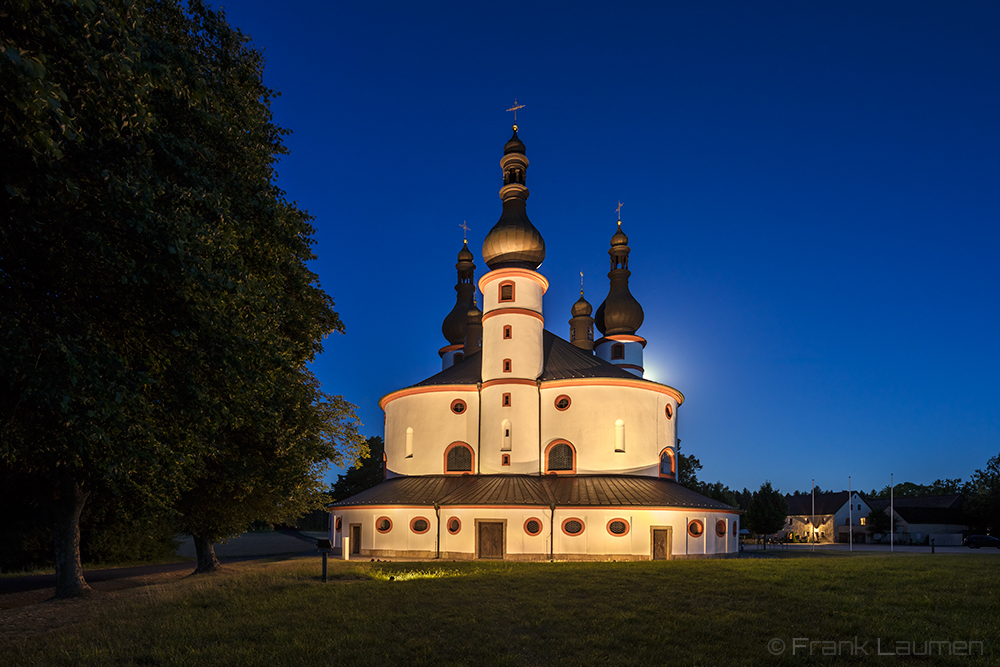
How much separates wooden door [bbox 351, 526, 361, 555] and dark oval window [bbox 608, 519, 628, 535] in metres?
13.1

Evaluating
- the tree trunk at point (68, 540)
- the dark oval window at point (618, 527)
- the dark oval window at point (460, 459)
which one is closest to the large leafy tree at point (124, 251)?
the tree trunk at point (68, 540)

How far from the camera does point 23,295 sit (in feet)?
29.0

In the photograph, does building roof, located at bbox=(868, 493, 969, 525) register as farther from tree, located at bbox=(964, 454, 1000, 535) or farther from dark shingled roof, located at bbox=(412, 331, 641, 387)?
dark shingled roof, located at bbox=(412, 331, 641, 387)

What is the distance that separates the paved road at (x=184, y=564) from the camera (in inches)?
800

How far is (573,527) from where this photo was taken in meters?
31.1

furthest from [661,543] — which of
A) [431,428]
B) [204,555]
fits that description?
[204,555]

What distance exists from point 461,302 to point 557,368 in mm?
16302

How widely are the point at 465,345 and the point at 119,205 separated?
41146 millimetres

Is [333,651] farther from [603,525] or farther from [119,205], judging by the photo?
[603,525]

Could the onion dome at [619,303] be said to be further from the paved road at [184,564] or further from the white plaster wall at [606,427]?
the paved road at [184,564]

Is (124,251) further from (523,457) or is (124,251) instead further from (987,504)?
(987,504)

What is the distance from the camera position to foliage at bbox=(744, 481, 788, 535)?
1877 inches

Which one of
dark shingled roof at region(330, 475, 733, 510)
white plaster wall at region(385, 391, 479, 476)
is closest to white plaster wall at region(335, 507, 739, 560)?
dark shingled roof at region(330, 475, 733, 510)

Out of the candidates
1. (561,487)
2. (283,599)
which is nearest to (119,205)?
(283,599)
